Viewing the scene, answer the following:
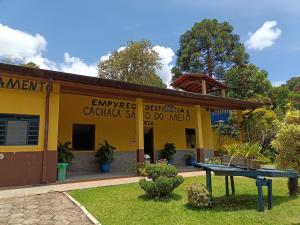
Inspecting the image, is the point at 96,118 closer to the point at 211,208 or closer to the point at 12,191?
the point at 12,191

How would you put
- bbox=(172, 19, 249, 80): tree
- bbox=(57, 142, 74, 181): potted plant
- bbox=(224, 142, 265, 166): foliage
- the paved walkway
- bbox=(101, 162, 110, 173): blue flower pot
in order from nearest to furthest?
1. the paved walkway
2. bbox=(224, 142, 265, 166): foliage
3. bbox=(57, 142, 74, 181): potted plant
4. bbox=(101, 162, 110, 173): blue flower pot
5. bbox=(172, 19, 249, 80): tree

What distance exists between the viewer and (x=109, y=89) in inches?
464

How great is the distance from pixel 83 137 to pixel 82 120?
92 cm

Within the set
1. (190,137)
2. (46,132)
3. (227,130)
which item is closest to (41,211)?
(46,132)

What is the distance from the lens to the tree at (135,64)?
106 feet

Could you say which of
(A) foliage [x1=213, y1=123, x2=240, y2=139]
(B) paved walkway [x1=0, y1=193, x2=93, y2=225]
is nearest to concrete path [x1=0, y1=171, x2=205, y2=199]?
(B) paved walkway [x1=0, y1=193, x2=93, y2=225]

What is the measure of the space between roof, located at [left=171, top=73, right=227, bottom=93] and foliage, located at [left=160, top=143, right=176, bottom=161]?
19.1 feet

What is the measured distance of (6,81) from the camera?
9.62 m

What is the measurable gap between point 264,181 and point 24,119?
772 centimetres

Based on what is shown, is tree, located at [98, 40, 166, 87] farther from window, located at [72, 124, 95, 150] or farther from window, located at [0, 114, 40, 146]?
window, located at [0, 114, 40, 146]

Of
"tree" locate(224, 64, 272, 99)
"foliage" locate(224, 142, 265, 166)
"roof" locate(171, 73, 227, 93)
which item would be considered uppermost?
"tree" locate(224, 64, 272, 99)

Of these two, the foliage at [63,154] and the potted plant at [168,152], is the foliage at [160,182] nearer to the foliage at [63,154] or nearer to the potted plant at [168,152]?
the foliage at [63,154]

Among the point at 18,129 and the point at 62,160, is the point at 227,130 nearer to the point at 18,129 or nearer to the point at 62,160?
the point at 62,160

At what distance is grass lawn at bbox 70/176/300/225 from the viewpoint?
5.77 m
